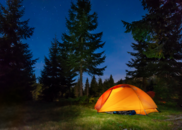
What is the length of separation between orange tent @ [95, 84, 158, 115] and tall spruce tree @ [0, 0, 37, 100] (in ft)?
28.5

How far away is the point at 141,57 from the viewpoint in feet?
61.1

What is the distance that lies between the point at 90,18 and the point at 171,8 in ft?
33.8

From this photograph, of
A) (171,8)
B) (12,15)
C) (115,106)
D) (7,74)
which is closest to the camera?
(171,8)

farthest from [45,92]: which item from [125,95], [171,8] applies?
[171,8]

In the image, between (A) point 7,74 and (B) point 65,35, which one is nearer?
(A) point 7,74

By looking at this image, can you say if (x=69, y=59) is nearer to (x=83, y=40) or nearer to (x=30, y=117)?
(x=83, y=40)

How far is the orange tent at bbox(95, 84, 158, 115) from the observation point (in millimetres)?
6768

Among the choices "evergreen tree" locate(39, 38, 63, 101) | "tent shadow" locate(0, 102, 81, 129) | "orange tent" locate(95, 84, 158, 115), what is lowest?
"tent shadow" locate(0, 102, 81, 129)

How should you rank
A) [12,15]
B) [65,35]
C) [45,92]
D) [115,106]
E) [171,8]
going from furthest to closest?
[45,92]
[65,35]
[12,15]
[115,106]
[171,8]

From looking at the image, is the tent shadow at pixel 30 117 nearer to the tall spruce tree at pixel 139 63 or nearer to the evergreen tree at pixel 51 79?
the evergreen tree at pixel 51 79

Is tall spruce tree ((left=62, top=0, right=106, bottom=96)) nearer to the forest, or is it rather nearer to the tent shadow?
the forest

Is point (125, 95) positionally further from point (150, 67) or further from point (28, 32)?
point (28, 32)

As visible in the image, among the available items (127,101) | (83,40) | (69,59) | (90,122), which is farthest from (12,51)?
(127,101)

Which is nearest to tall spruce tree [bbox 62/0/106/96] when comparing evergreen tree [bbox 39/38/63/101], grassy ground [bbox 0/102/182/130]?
evergreen tree [bbox 39/38/63/101]
